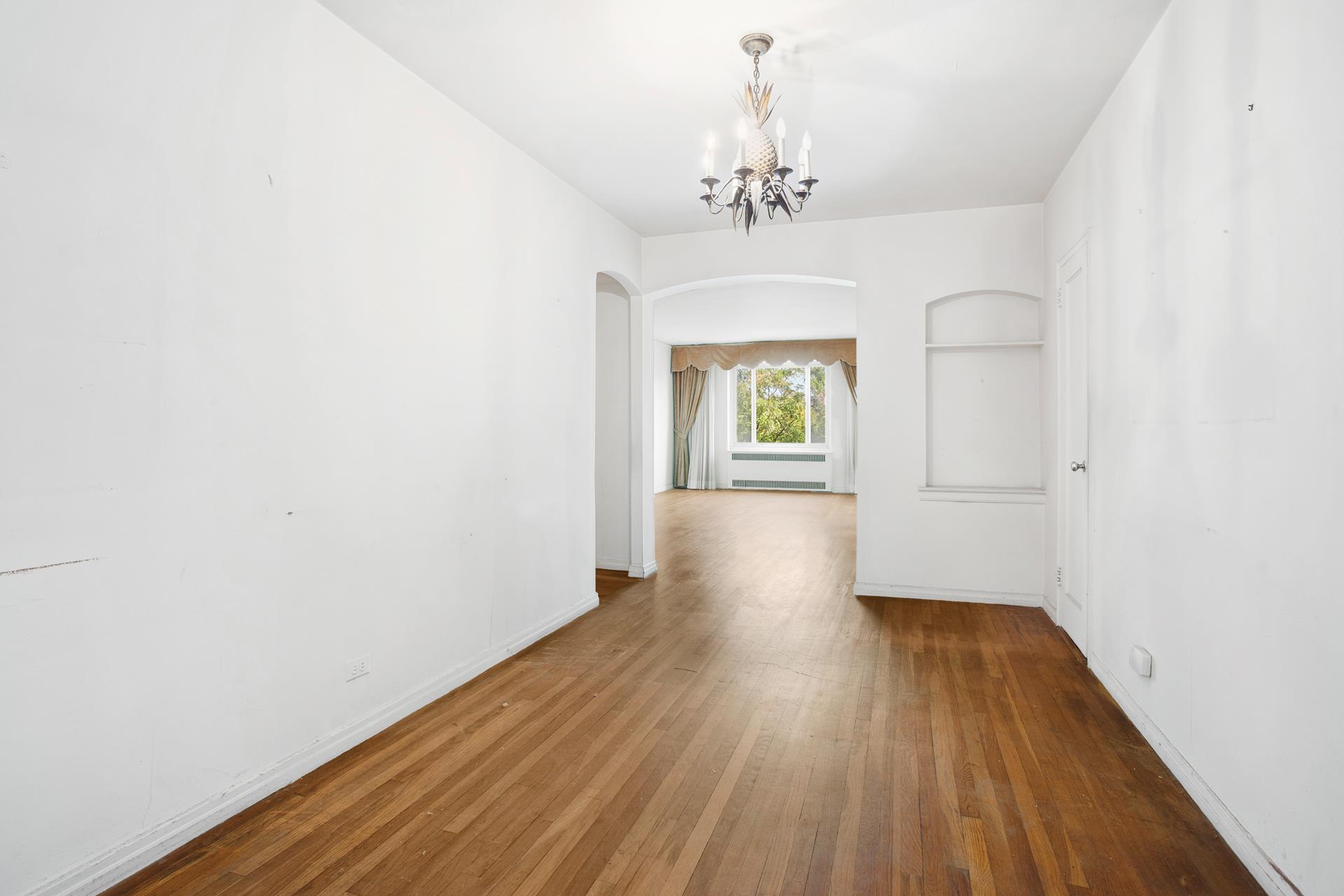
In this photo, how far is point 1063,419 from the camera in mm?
4176

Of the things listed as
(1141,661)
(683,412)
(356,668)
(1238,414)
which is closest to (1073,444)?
(1141,661)

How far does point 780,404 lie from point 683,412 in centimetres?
183

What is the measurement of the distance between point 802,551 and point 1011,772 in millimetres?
4243

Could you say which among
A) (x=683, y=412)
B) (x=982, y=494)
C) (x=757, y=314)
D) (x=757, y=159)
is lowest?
(x=982, y=494)

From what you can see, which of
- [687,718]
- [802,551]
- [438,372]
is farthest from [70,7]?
[802,551]

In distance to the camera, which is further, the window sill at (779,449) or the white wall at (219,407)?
the window sill at (779,449)

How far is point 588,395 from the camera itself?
4.68 metres

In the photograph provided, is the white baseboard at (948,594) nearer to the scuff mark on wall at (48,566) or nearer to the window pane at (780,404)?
the scuff mark on wall at (48,566)

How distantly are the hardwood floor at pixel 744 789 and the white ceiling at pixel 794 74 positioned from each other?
108 inches

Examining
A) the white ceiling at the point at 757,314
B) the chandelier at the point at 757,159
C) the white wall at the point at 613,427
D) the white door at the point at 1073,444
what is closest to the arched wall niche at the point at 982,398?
the white door at the point at 1073,444

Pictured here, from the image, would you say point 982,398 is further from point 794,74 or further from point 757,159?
point 757,159

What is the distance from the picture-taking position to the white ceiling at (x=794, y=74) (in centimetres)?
251

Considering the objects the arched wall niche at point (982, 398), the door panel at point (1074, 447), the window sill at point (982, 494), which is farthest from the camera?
the arched wall niche at point (982, 398)

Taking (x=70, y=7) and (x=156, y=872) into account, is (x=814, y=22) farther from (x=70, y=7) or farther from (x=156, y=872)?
(x=156, y=872)
